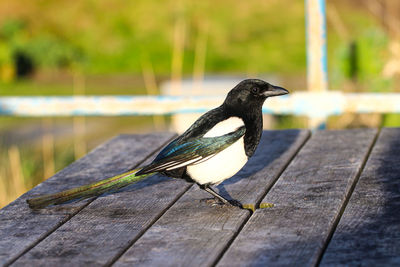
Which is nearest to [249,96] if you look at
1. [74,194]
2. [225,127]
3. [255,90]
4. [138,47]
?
[255,90]

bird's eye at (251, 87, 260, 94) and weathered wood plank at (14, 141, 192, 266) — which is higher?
bird's eye at (251, 87, 260, 94)

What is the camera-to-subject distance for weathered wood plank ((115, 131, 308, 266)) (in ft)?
6.82

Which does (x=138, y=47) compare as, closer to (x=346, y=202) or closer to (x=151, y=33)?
(x=151, y=33)

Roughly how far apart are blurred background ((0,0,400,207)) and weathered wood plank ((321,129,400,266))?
3773 millimetres

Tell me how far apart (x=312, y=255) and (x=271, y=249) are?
126mm

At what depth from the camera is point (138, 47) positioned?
408 inches

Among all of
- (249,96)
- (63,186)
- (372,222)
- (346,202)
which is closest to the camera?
(372,222)

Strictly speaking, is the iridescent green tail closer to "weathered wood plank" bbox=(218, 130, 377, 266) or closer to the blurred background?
"weathered wood plank" bbox=(218, 130, 377, 266)

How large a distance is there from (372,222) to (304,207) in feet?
0.90

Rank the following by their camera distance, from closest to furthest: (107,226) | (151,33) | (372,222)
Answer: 1. (372,222)
2. (107,226)
3. (151,33)

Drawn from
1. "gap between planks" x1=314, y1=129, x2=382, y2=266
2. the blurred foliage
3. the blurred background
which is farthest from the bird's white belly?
the blurred foliage

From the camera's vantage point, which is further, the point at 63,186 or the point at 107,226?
the point at 63,186

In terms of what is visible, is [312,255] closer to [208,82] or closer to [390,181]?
[390,181]

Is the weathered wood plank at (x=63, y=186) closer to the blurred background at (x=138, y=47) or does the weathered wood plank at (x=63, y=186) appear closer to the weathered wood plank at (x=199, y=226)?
the weathered wood plank at (x=199, y=226)
